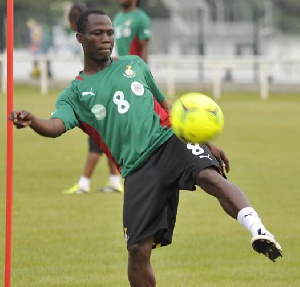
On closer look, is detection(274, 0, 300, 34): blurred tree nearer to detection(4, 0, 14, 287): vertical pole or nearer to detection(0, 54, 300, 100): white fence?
detection(0, 54, 300, 100): white fence

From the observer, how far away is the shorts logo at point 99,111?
7686 mm

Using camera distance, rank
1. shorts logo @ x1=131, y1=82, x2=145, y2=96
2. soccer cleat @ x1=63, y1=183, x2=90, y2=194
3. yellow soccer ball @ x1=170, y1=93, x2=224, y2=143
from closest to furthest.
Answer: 1. yellow soccer ball @ x1=170, y1=93, x2=224, y2=143
2. shorts logo @ x1=131, y1=82, x2=145, y2=96
3. soccer cleat @ x1=63, y1=183, x2=90, y2=194

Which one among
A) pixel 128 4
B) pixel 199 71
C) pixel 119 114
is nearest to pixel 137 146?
pixel 119 114

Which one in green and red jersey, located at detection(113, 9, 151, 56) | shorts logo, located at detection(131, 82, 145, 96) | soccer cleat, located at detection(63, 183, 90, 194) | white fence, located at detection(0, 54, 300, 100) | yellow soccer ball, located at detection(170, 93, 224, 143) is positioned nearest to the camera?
yellow soccer ball, located at detection(170, 93, 224, 143)

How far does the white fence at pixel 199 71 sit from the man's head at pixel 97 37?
32173 millimetres

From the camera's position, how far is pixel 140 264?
7441mm

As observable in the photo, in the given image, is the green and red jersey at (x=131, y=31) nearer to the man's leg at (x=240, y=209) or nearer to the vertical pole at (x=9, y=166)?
the vertical pole at (x=9, y=166)

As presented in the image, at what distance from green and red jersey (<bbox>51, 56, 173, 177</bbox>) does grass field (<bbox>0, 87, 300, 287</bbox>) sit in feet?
5.67

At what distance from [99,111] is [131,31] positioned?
26.5 ft

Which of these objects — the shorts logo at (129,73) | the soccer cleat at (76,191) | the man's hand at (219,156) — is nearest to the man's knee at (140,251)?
the man's hand at (219,156)

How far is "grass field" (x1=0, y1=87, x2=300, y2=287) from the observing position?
9375mm

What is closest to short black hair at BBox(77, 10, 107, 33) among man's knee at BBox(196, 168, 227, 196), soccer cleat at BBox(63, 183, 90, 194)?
man's knee at BBox(196, 168, 227, 196)

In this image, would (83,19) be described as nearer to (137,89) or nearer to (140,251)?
(137,89)

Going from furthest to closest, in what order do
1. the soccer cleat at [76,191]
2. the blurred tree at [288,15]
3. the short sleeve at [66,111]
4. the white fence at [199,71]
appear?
the blurred tree at [288,15], the white fence at [199,71], the soccer cleat at [76,191], the short sleeve at [66,111]
